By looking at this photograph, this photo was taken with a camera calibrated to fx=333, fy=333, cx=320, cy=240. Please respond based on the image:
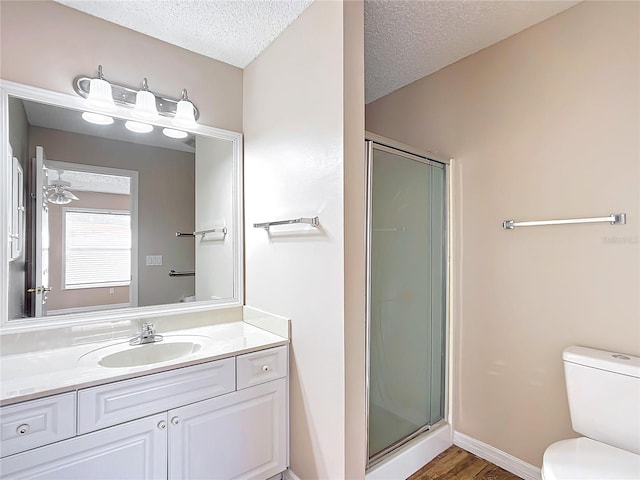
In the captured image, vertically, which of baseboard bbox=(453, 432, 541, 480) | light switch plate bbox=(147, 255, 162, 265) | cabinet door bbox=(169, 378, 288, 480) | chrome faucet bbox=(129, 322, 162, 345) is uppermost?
light switch plate bbox=(147, 255, 162, 265)

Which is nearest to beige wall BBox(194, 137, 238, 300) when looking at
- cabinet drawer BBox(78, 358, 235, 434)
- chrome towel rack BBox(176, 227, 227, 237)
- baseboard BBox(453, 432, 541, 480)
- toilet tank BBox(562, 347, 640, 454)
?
chrome towel rack BBox(176, 227, 227, 237)

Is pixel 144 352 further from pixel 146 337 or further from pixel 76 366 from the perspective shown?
pixel 76 366

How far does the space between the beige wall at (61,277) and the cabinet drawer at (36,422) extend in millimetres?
607

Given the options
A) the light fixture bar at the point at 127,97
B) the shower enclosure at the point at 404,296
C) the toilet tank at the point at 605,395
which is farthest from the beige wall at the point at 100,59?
the toilet tank at the point at 605,395

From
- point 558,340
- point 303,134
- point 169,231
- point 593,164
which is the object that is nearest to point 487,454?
point 558,340

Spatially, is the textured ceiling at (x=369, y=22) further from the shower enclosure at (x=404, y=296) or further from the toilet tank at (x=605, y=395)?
the toilet tank at (x=605, y=395)

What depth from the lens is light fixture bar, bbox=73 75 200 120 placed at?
1.63 m

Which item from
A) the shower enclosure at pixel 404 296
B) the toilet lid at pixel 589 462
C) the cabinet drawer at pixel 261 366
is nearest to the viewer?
the toilet lid at pixel 589 462

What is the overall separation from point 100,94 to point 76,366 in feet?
4.19

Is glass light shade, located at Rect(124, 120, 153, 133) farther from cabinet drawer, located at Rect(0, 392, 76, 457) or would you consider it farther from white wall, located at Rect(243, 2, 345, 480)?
cabinet drawer, located at Rect(0, 392, 76, 457)

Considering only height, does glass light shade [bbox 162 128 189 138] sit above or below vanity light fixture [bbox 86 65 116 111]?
below

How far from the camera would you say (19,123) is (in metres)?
1.53

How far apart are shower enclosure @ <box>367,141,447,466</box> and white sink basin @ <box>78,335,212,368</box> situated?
0.94 meters

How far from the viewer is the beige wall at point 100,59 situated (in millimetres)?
1504
